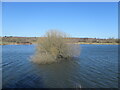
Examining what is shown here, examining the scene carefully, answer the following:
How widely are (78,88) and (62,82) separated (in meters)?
1.68

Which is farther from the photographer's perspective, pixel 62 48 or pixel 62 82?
pixel 62 48

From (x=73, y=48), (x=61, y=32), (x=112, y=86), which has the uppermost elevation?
(x=61, y=32)

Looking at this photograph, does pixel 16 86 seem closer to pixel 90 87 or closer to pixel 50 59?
pixel 90 87

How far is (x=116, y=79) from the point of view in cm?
1216

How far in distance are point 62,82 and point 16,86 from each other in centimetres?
338

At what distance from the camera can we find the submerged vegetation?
68.5 feet

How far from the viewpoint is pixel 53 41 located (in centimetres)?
2159

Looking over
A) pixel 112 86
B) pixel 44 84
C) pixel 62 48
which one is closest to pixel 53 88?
pixel 44 84

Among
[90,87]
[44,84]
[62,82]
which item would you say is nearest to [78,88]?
[90,87]

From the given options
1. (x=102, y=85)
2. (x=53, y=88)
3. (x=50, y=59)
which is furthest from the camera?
(x=50, y=59)

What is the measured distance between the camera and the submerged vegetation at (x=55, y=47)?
68.5ft

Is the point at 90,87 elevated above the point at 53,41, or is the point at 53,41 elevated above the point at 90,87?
the point at 53,41

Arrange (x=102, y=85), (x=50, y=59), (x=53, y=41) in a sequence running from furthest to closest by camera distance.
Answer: (x=53, y=41) → (x=50, y=59) → (x=102, y=85)

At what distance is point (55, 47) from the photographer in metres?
21.2
